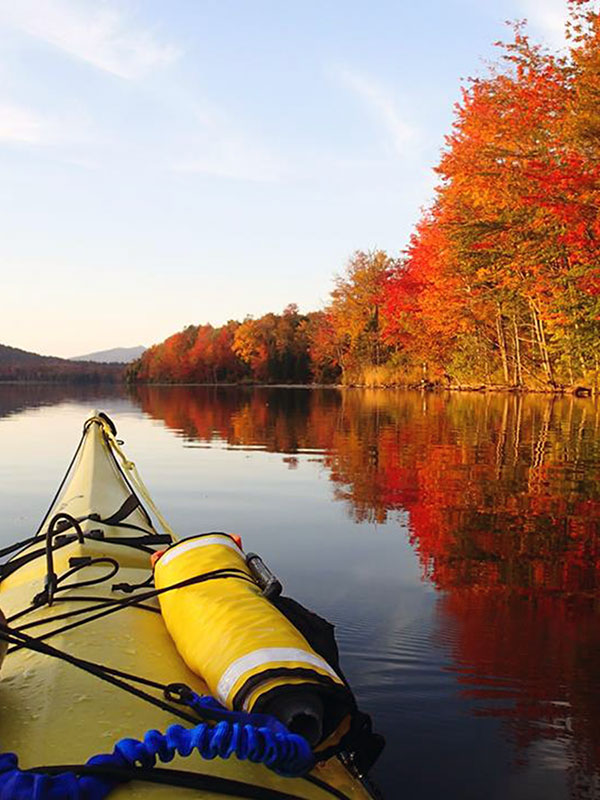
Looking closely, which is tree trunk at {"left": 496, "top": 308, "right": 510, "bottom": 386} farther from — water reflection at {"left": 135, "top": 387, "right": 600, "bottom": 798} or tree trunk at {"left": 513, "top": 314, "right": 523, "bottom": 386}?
water reflection at {"left": 135, "top": 387, "right": 600, "bottom": 798}

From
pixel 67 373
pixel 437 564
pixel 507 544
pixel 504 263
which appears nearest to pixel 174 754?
pixel 437 564

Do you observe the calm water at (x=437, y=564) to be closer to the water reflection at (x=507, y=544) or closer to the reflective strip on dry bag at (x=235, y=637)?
the water reflection at (x=507, y=544)

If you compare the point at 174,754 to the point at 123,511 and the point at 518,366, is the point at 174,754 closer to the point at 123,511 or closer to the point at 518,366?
the point at 123,511

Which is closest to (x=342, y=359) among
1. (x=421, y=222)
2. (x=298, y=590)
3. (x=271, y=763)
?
(x=421, y=222)

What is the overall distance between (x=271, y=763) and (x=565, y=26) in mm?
20573

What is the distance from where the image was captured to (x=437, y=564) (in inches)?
211

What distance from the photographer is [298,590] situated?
4.69 meters

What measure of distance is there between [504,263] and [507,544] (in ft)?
65.3

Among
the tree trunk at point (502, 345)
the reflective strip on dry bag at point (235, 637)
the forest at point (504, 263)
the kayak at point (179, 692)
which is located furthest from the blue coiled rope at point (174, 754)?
the tree trunk at point (502, 345)

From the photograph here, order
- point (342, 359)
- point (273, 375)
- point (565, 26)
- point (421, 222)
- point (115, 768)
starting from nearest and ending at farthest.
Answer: point (115, 768), point (565, 26), point (421, 222), point (342, 359), point (273, 375)

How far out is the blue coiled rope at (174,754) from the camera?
54.9 inches

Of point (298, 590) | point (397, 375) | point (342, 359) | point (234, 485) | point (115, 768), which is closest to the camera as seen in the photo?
point (115, 768)

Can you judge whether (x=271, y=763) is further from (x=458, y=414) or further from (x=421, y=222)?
(x=421, y=222)

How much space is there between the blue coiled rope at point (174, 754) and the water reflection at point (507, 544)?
1.47 m
